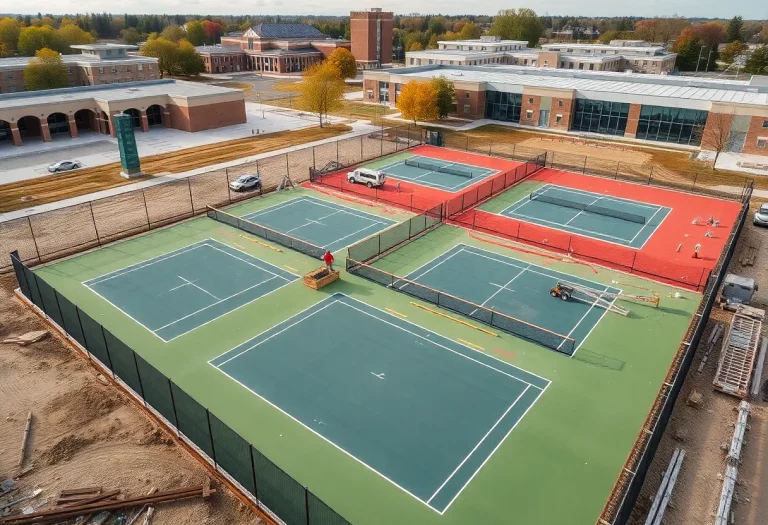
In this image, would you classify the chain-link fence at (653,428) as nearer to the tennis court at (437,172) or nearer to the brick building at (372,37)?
the tennis court at (437,172)

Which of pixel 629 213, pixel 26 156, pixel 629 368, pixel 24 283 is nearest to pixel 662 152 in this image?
pixel 629 213

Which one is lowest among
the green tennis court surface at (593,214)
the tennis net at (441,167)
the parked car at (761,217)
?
the green tennis court surface at (593,214)

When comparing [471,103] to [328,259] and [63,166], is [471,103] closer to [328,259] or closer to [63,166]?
[63,166]

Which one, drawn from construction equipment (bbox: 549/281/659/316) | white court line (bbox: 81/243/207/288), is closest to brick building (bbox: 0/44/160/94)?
white court line (bbox: 81/243/207/288)

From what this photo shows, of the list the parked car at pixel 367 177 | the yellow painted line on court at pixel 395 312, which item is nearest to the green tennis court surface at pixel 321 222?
the parked car at pixel 367 177

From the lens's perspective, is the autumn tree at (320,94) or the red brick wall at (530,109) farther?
the red brick wall at (530,109)

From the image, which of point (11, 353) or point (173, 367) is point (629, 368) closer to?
point (173, 367)

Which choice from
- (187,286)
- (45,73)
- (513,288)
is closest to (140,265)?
(187,286)
